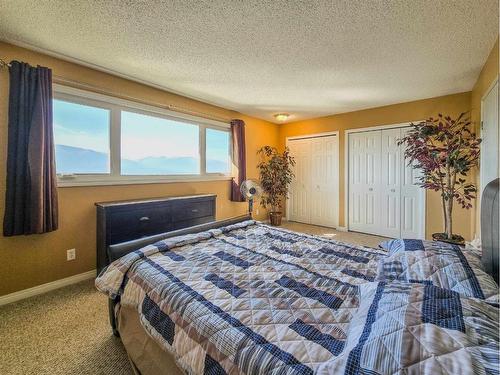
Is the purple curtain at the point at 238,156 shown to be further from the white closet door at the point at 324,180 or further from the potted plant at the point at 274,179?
the white closet door at the point at 324,180

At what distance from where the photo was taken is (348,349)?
27.8 inches

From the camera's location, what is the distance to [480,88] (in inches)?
114

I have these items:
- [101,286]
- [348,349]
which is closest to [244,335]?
[348,349]

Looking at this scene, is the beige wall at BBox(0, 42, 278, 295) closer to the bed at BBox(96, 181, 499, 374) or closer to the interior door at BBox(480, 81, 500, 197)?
the bed at BBox(96, 181, 499, 374)

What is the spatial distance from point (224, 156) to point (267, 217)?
6.09ft

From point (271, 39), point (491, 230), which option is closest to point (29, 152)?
point (271, 39)

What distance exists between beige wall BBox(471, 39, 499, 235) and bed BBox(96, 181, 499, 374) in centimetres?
211

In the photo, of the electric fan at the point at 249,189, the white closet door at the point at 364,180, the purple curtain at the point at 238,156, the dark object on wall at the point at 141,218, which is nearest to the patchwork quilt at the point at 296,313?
the dark object on wall at the point at 141,218

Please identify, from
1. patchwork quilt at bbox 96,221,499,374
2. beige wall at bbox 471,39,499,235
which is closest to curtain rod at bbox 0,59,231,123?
patchwork quilt at bbox 96,221,499,374

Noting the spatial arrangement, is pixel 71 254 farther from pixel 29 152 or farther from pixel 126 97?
pixel 126 97

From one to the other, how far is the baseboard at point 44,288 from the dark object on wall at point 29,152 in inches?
23.1

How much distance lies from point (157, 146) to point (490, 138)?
396cm

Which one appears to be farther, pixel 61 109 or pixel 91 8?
pixel 61 109

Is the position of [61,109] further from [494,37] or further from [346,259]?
[494,37]
